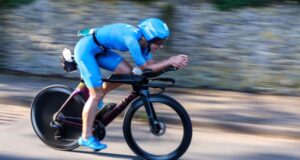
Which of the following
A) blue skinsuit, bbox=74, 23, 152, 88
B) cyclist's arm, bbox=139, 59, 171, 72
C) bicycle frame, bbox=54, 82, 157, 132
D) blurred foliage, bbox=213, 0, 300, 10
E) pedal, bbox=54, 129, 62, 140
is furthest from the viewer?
blurred foliage, bbox=213, 0, 300, 10

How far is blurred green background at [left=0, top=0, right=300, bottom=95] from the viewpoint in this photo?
8.98m

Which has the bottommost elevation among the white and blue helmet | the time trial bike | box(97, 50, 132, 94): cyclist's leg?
the time trial bike

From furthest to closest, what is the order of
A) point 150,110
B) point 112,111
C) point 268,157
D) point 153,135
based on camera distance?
1. point 268,157
2. point 112,111
3. point 153,135
4. point 150,110

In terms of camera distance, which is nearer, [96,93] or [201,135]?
[96,93]

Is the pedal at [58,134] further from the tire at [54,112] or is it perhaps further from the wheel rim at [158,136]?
the wheel rim at [158,136]

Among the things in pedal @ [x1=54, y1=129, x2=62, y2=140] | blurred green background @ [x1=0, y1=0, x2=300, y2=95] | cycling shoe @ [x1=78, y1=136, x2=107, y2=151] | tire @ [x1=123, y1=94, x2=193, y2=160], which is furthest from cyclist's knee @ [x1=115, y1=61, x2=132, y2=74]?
blurred green background @ [x1=0, y1=0, x2=300, y2=95]

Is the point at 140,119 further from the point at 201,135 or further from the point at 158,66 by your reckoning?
the point at 201,135

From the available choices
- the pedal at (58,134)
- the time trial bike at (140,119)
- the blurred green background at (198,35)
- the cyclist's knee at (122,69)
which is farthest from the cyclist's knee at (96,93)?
the blurred green background at (198,35)

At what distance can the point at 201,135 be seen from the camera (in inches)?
278

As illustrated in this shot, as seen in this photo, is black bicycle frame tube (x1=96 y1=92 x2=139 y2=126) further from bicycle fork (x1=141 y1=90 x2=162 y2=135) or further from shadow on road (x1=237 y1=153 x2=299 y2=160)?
shadow on road (x1=237 y1=153 x2=299 y2=160)

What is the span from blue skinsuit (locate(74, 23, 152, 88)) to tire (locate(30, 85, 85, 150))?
0.39 meters

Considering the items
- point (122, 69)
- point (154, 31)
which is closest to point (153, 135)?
point (122, 69)

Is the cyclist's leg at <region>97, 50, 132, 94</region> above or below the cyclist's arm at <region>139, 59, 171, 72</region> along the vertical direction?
below

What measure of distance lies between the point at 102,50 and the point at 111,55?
12 centimetres
